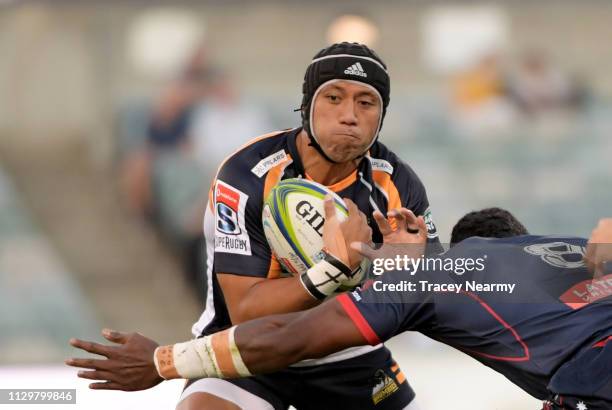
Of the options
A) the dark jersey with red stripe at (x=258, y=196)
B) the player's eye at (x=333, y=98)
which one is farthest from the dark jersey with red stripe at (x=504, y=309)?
the player's eye at (x=333, y=98)

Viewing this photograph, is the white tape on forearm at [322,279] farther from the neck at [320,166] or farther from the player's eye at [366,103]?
the player's eye at [366,103]

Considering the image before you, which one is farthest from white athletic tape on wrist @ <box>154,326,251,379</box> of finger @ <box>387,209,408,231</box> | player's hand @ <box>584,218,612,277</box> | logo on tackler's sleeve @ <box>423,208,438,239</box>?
player's hand @ <box>584,218,612,277</box>

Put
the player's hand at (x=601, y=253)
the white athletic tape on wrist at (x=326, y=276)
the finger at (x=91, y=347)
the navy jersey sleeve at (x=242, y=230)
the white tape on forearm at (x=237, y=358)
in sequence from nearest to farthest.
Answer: the finger at (x=91, y=347) → the white tape on forearm at (x=237, y=358) → the player's hand at (x=601, y=253) → the white athletic tape on wrist at (x=326, y=276) → the navy jersey sleeve at (x=242, y=230)

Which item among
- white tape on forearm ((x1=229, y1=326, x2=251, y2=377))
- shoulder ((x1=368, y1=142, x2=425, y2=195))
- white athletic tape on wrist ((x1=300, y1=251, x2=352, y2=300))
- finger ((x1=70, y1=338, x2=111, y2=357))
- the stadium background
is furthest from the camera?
the stadium background

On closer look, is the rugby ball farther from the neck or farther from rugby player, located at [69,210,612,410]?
rugby player, located at [69,210,612,410]

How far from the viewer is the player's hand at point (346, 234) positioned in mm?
4051

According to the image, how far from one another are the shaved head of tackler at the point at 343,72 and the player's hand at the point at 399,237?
411mm

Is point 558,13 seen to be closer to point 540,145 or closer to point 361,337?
point 540,145

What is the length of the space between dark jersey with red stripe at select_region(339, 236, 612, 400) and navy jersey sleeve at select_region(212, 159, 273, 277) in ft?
2.13

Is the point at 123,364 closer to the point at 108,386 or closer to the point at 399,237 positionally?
the point at 108,386

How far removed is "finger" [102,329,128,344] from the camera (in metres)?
3.68

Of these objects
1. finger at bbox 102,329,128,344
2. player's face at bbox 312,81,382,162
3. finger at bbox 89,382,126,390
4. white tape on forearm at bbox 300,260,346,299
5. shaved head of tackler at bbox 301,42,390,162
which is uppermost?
shaved head of tackler at bbox 301,42,390,162

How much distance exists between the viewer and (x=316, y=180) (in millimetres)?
4387

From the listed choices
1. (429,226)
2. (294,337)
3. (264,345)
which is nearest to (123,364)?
(264,345)
